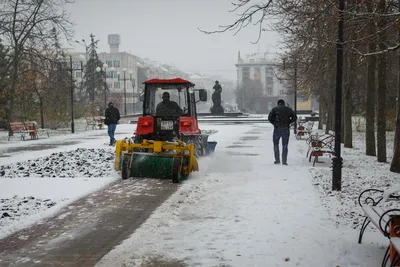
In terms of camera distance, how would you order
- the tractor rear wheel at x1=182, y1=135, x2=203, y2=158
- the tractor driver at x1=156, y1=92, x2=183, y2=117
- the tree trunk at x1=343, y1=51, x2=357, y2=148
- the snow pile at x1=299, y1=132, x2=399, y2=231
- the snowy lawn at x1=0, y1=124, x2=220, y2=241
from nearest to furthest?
the snow pile at x1=299, y1=132, x2=399, y2=231, the snowy lawn at x1=0, y1=124, x2=220, y2=241, the tractor rear wheel at x1=182, y1=135, x2=203, y2=158, the tractor driver at x1=156, y1=92, x2=183, y2=117, the tree trunk at x1=343, y1=51, x2=357, y2=148

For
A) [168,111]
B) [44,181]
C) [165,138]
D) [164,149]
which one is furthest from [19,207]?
[168,111]

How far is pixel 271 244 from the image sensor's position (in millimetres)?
5535

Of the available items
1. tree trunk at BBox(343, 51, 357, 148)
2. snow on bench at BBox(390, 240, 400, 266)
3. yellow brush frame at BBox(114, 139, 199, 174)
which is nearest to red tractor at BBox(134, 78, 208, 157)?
yellow brush frame at BBox(114, 139, 199, 174)

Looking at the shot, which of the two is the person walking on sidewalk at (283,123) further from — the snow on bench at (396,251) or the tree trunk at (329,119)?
the tree trunk at (329,119)

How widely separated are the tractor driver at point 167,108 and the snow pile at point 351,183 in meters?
4.08

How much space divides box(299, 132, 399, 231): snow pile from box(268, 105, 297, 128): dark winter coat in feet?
4.58

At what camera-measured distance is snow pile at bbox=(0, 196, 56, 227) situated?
7153 mm

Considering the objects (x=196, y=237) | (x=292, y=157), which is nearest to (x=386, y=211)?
(x=196, y=237)

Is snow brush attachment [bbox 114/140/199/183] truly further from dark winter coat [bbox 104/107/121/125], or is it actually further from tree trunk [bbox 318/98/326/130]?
tree trunk [bbox 318/98/326/130]

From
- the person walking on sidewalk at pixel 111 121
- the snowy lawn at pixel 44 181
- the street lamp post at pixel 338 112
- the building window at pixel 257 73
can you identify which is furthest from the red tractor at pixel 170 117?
the building window at pixel 257 73

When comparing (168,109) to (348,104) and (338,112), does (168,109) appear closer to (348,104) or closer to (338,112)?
(338,112)

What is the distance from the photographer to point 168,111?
12.5 meters

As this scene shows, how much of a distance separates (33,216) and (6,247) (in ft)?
4.91

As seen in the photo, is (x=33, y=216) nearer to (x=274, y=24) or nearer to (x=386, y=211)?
(x=386, y=211)
